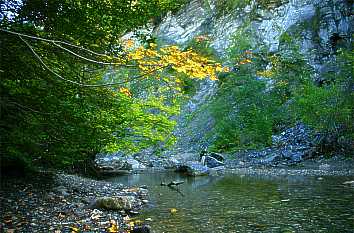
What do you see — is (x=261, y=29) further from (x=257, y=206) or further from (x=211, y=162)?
(x=257, y=206)

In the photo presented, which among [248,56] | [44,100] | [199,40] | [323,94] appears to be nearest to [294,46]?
[248,56]

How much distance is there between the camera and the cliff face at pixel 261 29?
3133 centimetres

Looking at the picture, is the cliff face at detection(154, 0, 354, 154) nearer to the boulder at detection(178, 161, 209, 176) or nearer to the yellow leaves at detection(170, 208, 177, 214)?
the boulder at detection(178, 161, 209, 176)

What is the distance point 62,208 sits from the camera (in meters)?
9.71

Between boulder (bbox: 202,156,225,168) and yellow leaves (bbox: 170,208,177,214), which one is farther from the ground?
boulder (bbox: 202,156,225,168)

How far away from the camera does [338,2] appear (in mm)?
31547

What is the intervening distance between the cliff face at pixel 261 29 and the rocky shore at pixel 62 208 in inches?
741

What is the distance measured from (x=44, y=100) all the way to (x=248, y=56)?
2977cm

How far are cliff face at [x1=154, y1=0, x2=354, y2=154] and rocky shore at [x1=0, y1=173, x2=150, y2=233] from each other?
18.8 m

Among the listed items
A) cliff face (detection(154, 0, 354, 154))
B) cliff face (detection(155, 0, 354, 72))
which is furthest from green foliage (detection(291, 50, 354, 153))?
cliff face (detection(155, 0, 354, 72))

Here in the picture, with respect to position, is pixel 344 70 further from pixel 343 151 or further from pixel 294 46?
pixel 294 46

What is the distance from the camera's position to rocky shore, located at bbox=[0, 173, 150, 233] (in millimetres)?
7922

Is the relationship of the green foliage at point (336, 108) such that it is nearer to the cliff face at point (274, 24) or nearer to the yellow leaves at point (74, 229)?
the cliff face at point (274, 24)

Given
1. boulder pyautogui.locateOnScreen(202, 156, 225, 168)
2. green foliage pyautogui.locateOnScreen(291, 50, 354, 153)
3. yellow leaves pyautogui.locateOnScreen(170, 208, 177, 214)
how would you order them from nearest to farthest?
1. yellow leaves pyautogui.locateOnScreen(170, 208, 177, 214)
2. green foliage pyautogui.locateOnScreen(291, 50, 354, 153)
3. boulder pyautogui.locateOnScreen(202, 156, 225, 168)
